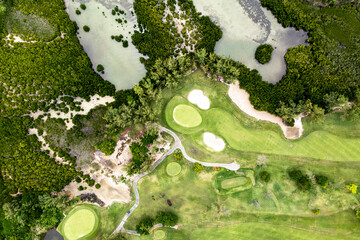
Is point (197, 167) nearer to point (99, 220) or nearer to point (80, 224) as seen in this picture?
point (99, 220)

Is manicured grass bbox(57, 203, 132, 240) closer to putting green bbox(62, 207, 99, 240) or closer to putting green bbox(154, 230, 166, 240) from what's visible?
putting green bbox(62, 207, 99, 240)

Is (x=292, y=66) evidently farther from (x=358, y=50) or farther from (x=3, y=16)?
(x=3, y=16)

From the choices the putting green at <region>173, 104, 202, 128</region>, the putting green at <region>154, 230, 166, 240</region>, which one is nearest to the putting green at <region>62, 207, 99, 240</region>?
the putting green at <region>154, 230, 166, 240</region>

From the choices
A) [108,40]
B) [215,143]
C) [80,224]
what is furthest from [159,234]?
[108,40]

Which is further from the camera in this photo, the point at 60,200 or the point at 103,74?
the point at 103,74

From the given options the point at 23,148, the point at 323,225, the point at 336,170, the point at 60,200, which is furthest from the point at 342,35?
the point at 23,148

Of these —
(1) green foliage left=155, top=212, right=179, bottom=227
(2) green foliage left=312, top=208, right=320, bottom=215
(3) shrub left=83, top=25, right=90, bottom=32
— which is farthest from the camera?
(3) shrub left=83, top=25, right=90, bottom=32
